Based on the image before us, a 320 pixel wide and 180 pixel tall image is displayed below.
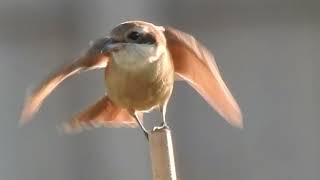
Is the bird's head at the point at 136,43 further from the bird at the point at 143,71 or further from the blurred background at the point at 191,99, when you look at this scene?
the blurred background at the point at 191,99

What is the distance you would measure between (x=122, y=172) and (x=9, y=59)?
523 mm

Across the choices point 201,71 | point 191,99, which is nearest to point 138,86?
point 201,71

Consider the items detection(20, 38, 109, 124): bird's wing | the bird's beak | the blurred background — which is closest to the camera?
detection(20, 38, 109, 124): bird's wing

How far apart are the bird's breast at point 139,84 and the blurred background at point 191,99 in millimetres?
1556

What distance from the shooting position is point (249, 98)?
120 inches

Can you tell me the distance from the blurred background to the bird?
151 centimetres

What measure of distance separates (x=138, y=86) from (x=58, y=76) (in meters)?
0.22

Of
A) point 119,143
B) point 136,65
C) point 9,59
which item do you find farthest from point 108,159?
point 136,65

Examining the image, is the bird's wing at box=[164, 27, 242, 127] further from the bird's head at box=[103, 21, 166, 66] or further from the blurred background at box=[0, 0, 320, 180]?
the blurred background at box=[0, 0, 320, 180]

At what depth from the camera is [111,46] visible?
1.36 metres

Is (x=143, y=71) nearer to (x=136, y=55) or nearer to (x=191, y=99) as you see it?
(x=136, y=55)

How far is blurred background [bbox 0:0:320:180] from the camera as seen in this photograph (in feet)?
9.91

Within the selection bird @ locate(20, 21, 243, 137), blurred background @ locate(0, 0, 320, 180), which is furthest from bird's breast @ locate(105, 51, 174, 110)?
blurred background @ locate(0, 0, 320, 180)

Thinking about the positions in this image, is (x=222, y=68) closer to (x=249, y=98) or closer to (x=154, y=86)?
(x=249, y=98)
